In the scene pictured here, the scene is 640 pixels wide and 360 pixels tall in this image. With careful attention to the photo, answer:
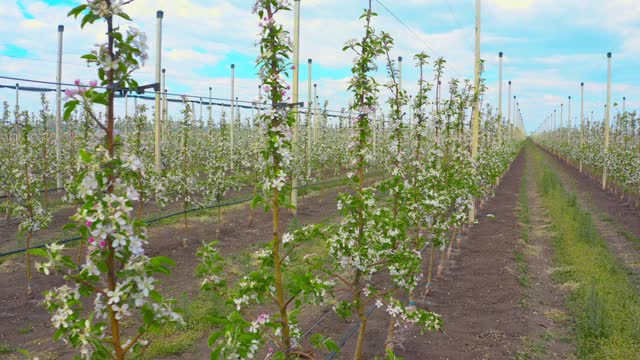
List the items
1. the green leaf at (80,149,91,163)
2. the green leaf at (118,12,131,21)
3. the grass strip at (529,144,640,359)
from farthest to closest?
the grass strip at (529,144,640,359), the green leaf at (118,12,131,21), the green leaf at (80,149,91,163)

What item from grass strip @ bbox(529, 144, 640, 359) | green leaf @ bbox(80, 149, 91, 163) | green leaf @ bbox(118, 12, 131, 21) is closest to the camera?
green leaf @ bbox(80, 149, 91, 163)

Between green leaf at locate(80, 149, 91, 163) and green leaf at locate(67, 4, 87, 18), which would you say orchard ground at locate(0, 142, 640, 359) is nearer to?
green leaf at locate(80, 149, 91, 163)

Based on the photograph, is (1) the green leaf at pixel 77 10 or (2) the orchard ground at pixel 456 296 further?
(2) the orchard ground at pixel 456 296

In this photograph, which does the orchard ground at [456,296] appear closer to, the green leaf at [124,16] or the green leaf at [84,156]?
the green leaf at [84,156]

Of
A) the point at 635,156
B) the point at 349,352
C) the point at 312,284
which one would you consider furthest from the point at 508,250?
the point at 635,156

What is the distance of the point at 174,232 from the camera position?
12.8 m

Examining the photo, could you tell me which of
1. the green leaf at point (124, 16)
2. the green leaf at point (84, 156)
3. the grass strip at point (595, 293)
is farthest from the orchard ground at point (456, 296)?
the green leaf at point (124, 16)

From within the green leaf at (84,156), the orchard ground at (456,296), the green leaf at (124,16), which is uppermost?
the green leaf at (124,16)

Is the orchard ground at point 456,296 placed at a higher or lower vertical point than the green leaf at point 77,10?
lower

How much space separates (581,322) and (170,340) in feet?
20.9

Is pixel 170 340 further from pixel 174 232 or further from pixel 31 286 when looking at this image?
pixel 174 232

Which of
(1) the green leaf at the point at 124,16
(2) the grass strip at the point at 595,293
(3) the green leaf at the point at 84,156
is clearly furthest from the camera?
(2) the grass strip at the point at 595,293

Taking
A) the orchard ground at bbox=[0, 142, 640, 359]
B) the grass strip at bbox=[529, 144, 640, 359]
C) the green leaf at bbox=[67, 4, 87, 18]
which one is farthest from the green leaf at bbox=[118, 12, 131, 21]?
the grass strip at bbox=[529, 144, 640, 359]

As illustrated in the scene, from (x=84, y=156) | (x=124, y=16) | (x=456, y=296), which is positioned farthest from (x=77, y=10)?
(x=456, y=296)
